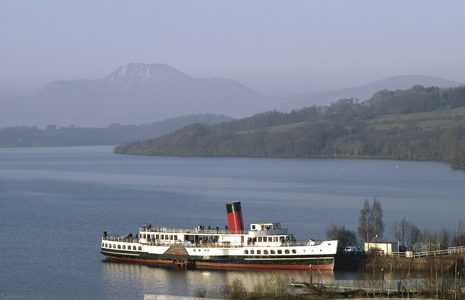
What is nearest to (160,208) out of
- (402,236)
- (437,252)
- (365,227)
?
(365,227)

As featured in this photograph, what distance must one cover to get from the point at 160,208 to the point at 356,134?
94639 mm

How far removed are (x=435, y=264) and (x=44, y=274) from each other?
13.0 m

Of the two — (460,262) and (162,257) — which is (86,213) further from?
(460,262)

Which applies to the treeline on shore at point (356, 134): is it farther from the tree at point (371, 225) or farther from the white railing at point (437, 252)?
the white railing at point (437, 252)

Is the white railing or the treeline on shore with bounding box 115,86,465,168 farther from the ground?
the treeline on shore with bounding box 115,86,465,168

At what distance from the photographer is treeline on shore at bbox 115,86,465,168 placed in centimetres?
14200

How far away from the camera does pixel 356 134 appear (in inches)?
6235

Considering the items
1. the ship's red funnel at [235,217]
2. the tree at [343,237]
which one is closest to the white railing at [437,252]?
the tree at [343,237]

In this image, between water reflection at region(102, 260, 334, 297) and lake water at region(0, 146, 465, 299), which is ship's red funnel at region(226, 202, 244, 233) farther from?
lake water at region(0, 146, 465, 299)

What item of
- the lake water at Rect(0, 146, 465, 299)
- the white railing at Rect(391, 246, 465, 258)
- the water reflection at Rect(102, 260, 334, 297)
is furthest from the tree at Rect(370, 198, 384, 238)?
the water reflection at Rect(102, 260, 334, 297)

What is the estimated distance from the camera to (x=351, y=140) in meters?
156

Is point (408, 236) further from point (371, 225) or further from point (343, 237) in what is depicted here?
point (343, 237)

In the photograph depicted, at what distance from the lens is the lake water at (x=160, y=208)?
3975cm

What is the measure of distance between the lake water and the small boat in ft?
2.86
